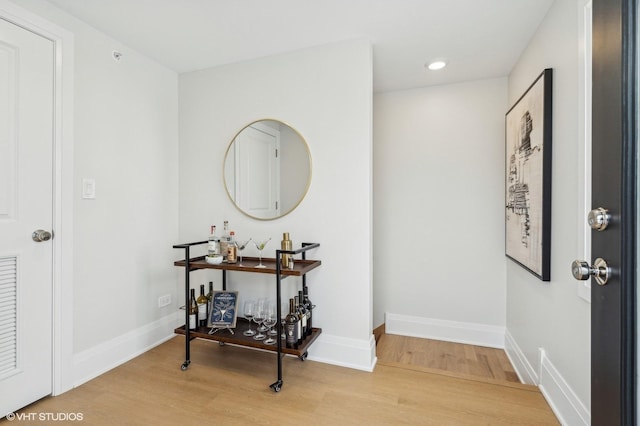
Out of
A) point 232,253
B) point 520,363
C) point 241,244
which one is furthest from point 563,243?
point 241,244

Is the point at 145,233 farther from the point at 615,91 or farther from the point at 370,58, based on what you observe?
the point at 615,91

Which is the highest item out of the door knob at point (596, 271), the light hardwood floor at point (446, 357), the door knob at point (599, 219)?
the door knob at point (599, 219)

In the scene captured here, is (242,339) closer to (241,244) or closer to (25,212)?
(241,244)

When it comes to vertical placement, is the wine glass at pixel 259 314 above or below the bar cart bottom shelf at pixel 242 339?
above

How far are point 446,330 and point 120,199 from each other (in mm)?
2872

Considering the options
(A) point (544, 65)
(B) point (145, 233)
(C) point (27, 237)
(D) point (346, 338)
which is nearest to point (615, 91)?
(A) point (544, 65)

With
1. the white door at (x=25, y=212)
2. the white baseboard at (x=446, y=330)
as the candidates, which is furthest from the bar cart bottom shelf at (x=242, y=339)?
the white baseboard at (x=446, y=330)

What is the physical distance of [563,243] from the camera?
163 cm

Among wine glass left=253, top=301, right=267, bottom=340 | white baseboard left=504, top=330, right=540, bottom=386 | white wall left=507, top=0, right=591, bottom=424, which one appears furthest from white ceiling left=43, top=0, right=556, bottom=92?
white baseboard left=504, top=330, right=540, bottom=386

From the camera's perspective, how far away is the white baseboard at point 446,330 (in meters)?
2.79

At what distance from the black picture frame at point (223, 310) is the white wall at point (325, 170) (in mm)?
216

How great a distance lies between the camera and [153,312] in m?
2.51

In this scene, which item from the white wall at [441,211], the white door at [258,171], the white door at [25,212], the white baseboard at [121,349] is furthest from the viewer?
the white wall at [441,211]

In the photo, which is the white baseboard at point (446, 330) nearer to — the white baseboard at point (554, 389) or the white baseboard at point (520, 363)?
the white baseboard at point (520, 363)
